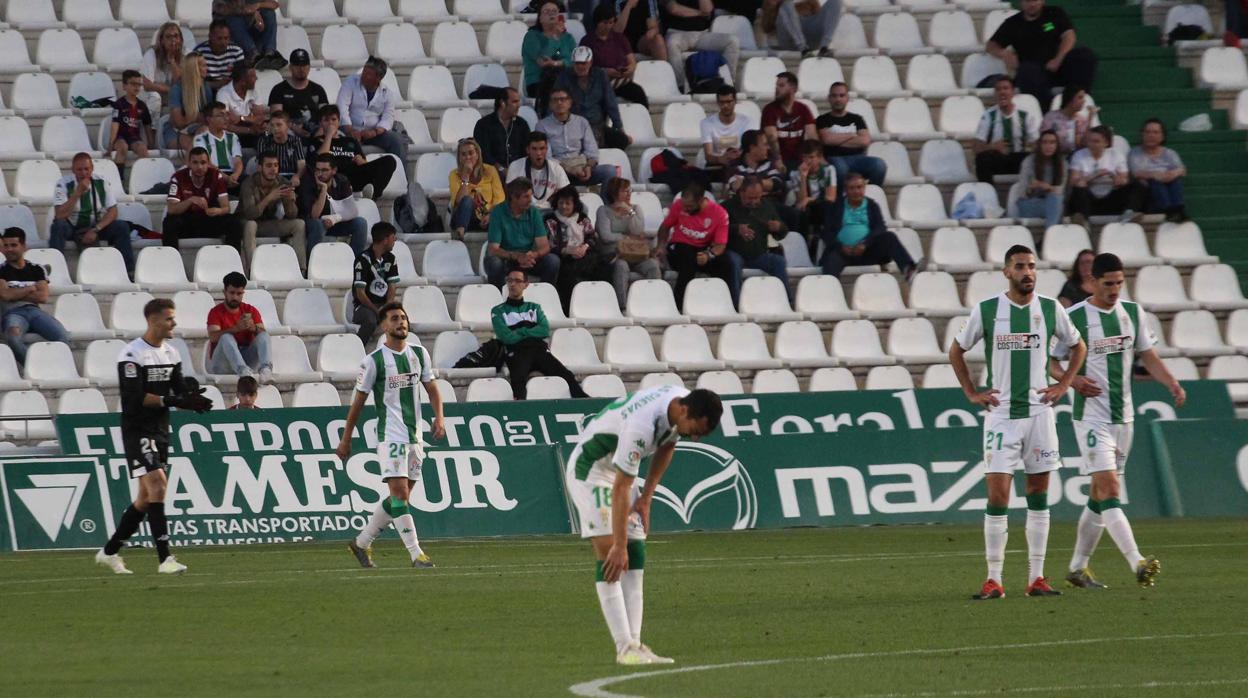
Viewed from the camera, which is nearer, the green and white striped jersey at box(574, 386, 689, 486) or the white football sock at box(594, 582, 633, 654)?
the green and white striped jersey at box(574, 386, 689, 486)

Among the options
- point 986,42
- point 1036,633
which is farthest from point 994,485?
point 986,42

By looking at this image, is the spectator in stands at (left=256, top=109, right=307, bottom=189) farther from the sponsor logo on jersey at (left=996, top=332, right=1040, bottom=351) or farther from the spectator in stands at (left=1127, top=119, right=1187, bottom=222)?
the sponsor logo on jersey at (left=996, top=332, right=1040, bottom=351)

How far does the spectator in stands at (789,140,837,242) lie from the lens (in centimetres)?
2505

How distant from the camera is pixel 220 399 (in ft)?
72.3

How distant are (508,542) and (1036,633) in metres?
9.84

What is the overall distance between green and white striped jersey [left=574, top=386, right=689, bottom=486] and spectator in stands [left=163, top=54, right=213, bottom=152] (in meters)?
15.9

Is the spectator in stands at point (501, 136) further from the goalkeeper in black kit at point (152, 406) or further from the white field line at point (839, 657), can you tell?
the white field line at point (839, 657)

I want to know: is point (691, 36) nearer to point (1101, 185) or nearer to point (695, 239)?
point (695, 239)

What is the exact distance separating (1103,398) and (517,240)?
11.2 m

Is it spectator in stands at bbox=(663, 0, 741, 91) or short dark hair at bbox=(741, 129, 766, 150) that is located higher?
spectator in stands at bbox=(663, 0, 741, 91)

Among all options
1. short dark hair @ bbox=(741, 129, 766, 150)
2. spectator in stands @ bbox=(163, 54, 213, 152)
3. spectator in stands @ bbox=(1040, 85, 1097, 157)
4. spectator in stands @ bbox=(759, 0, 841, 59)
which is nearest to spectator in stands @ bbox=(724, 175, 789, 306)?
short dark hair @ bbox=(741, 129, 766, 150)

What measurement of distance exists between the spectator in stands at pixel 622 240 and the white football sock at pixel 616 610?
14723 mm

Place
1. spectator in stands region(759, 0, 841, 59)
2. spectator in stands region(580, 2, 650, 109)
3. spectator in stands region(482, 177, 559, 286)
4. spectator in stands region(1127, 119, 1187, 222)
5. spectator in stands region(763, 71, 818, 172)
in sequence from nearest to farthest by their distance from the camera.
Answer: spectator in stands region(482, 177, 559, 286) → spectator in stands region(763, 71, 818, 172) → spectator in stands region(1127, 119, 1187, 222) → spectator in stands region(580, 2, 650, 109) → spectator in stands region(759, 0, 841, 59)

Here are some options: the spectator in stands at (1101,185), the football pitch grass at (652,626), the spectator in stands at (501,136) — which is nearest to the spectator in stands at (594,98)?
the spectator in stands at (501,136)
